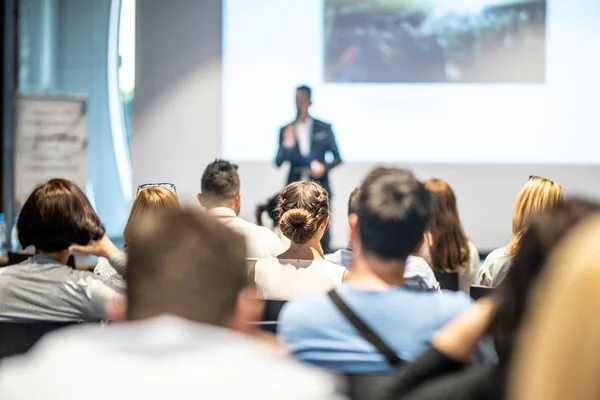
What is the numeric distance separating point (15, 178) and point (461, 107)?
4.08 metres

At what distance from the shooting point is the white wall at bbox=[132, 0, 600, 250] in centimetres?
764

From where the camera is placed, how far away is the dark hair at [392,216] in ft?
5.43

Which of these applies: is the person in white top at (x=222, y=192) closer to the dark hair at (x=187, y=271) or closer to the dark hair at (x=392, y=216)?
the dark hair at (x=392, y=216)

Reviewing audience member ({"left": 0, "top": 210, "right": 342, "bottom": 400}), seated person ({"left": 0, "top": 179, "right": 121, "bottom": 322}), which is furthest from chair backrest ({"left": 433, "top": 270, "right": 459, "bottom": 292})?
audience member ({"left": 0, "top": 210, "right": 342, "bottom": 400})

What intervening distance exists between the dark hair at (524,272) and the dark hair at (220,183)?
2759 mm

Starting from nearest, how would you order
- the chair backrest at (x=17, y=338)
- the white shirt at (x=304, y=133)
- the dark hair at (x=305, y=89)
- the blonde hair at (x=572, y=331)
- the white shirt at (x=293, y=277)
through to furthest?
the blonde hair at (x=572, y=331), the chair backrest at (x=17, y=338), the white shirt at (x=293, y=277), the dark hair at (x=305, y=89), the white shirt at (x=304, y=133)

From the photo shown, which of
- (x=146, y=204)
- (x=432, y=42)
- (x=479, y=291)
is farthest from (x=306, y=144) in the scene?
(x=479, y=291)

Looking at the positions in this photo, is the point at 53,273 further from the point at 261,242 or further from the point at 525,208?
the point at 525,208

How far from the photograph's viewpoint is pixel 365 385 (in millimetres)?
1403

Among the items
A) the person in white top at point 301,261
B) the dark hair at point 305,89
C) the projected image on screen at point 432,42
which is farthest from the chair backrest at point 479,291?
the projected image on screen at point 432,42

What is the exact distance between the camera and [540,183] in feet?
10.5

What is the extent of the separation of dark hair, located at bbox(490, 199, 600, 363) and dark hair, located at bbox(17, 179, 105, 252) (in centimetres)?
150

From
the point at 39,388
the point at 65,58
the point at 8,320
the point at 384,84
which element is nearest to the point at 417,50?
the point at 384,84

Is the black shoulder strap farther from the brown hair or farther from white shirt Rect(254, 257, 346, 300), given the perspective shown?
the brown hair
